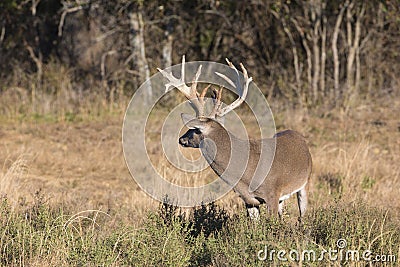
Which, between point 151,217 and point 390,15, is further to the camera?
point 390,15

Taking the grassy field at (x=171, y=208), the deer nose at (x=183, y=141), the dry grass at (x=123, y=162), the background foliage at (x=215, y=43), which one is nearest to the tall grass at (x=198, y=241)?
the grassy field at (x=171, y=208)

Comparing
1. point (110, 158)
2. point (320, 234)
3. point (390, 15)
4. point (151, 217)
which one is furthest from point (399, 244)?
point (390, 15)

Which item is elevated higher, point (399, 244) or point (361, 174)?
point (399, 244)

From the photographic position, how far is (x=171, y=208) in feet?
23.9

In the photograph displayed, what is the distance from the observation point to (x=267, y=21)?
19.4 metres

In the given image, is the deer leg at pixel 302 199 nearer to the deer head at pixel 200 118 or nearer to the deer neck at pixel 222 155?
the deer neck at pixel 222 155

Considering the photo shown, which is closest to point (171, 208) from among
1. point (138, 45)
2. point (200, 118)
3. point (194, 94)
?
point (200, 118)

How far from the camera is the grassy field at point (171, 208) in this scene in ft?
20.1

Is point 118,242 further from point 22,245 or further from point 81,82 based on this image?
point 81,82

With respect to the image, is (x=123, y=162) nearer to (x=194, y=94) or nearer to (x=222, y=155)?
(x=194, y=94)

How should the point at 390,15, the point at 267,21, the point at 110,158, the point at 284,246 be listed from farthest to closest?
the point at 267,21
the point at 390,15
the point at 110,158
the point at 284,246

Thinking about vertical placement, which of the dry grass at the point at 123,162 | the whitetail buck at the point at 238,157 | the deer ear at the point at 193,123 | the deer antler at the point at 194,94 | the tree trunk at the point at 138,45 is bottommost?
the dry grass at the point at 123,162

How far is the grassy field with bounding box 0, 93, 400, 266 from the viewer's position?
613 centimetres

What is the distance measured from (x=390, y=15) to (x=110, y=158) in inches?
340
